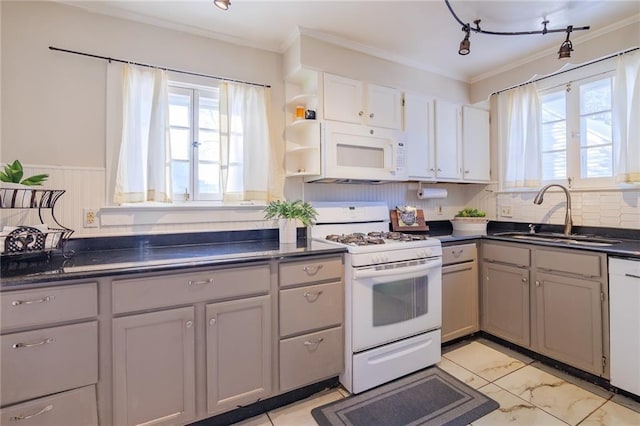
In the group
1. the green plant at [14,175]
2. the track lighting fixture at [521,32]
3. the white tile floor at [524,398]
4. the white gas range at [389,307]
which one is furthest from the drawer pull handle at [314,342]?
the track lighting fixture at [521,32]

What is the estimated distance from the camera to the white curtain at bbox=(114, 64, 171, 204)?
6.30 feet

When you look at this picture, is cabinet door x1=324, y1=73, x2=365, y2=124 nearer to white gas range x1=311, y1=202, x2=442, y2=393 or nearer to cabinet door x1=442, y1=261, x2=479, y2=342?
white gas range x1=311, y1=202, x2=442, y2=393

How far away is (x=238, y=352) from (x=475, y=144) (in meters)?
2.84

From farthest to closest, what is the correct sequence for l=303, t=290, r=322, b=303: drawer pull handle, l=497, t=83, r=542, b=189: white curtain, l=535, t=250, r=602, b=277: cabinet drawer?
l=497, t=83, r=542, b=189: white curtain, l=535, t=250, r=602, b=277: cabinet drawer, l=303, t=290, r=322, b=303: drawer pull handle

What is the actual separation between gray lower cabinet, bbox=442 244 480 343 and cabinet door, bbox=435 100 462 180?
0.76m

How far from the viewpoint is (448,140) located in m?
2.89

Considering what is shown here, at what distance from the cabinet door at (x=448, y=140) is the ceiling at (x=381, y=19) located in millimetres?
509

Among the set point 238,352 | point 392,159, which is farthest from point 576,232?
point 238,352

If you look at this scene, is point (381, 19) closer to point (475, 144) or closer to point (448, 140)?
point (448, 140)

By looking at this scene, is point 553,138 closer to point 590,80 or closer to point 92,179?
point 590,80

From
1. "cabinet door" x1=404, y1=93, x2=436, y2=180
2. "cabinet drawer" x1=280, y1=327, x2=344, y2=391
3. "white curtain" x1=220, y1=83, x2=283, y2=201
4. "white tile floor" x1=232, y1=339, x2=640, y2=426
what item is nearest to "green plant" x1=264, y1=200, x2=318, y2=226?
"white curtain" x1=220, y1=83, x2=283, y2=201

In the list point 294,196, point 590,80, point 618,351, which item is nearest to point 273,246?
point 294,196

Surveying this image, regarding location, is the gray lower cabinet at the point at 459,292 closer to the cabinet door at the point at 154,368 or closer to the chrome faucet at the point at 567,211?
the chrome faucet at the point at 567,211

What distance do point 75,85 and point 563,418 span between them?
3.39 metres
